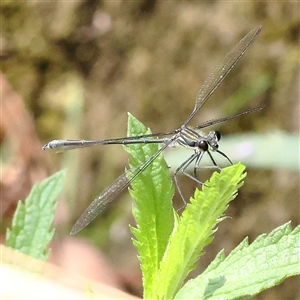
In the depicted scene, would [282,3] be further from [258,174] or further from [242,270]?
[242,270]

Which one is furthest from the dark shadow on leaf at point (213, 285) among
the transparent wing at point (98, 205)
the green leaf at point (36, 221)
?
the green leaf at point (36, 221)

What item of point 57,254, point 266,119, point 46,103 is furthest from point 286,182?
point 46,103

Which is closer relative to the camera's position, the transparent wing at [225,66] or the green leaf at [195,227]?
the green leaf at [195,227]

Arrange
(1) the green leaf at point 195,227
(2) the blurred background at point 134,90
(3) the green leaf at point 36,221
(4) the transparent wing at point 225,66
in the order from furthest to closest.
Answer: (2) the blurred background at point 134,90 → (4) the transparent wing at point 225,66 → (3) the green leaf at point 36,221 → (1) the green leaf at point 195,227

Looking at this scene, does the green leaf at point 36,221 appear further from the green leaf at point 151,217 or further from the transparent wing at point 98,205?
the green leaf at point 151,217

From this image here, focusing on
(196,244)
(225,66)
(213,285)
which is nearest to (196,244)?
(196,244)

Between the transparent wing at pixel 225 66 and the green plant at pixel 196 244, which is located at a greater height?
the transparent wing at pixel 225 66
